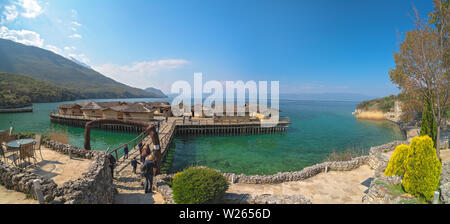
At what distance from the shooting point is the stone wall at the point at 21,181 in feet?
15.0

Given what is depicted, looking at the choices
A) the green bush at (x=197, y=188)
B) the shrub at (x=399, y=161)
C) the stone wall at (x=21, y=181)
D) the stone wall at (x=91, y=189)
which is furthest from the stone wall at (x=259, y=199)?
the stone wall at (x=21, y=181)

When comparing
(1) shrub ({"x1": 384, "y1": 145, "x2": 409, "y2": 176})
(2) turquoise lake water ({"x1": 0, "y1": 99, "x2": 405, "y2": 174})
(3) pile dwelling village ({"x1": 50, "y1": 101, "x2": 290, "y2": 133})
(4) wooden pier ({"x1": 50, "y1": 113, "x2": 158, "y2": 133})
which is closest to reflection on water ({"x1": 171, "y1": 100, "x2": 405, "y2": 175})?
(2) turquoise lake water ({"x1": 0, "y1": 99, "x2": 405, "y2": 174})

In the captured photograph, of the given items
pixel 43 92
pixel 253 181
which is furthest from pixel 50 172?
pixel 43 92

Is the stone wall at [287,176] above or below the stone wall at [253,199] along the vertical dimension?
below

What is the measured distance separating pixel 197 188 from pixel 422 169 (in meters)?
8.21

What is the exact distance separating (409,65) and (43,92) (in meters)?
132

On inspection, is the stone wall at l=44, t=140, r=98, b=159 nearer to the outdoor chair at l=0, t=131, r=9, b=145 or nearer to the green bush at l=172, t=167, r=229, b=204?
the outdoor chair at l=0, t=131, r=9, b=145

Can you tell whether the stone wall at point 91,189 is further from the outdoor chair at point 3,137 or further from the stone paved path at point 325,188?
the outdoor chair at point 3,137

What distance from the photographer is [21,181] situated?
5012 millimetres

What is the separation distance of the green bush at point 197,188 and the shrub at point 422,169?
7.11m

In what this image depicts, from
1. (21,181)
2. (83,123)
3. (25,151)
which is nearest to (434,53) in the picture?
(21,181)

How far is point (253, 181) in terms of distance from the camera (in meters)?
9.65
